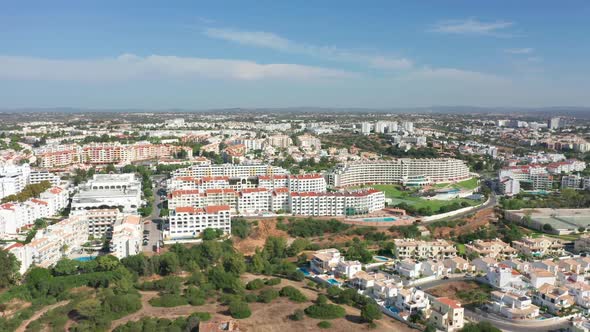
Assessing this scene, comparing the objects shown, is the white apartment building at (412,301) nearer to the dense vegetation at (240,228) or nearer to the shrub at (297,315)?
the shrub at (297,315)

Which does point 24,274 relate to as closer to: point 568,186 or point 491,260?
point 491,260

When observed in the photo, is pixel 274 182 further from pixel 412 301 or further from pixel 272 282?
pixel 412 301

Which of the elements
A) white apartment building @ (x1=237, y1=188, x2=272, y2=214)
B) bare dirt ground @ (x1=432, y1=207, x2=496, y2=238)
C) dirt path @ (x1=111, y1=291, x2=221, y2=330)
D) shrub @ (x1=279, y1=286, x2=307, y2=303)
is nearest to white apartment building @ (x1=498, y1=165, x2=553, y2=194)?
bare dirt ground @ (x1=432, y1=207, x2=496, y2=238)

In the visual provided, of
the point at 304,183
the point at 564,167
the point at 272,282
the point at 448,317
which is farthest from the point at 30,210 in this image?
the point at 564,167

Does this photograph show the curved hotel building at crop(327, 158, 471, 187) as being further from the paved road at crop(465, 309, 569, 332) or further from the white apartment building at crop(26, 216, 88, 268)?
the paved road at crop(465, 309, 569, 332)

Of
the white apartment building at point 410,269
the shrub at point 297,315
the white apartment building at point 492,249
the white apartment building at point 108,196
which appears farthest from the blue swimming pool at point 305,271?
the white apartment building at point 108,196
